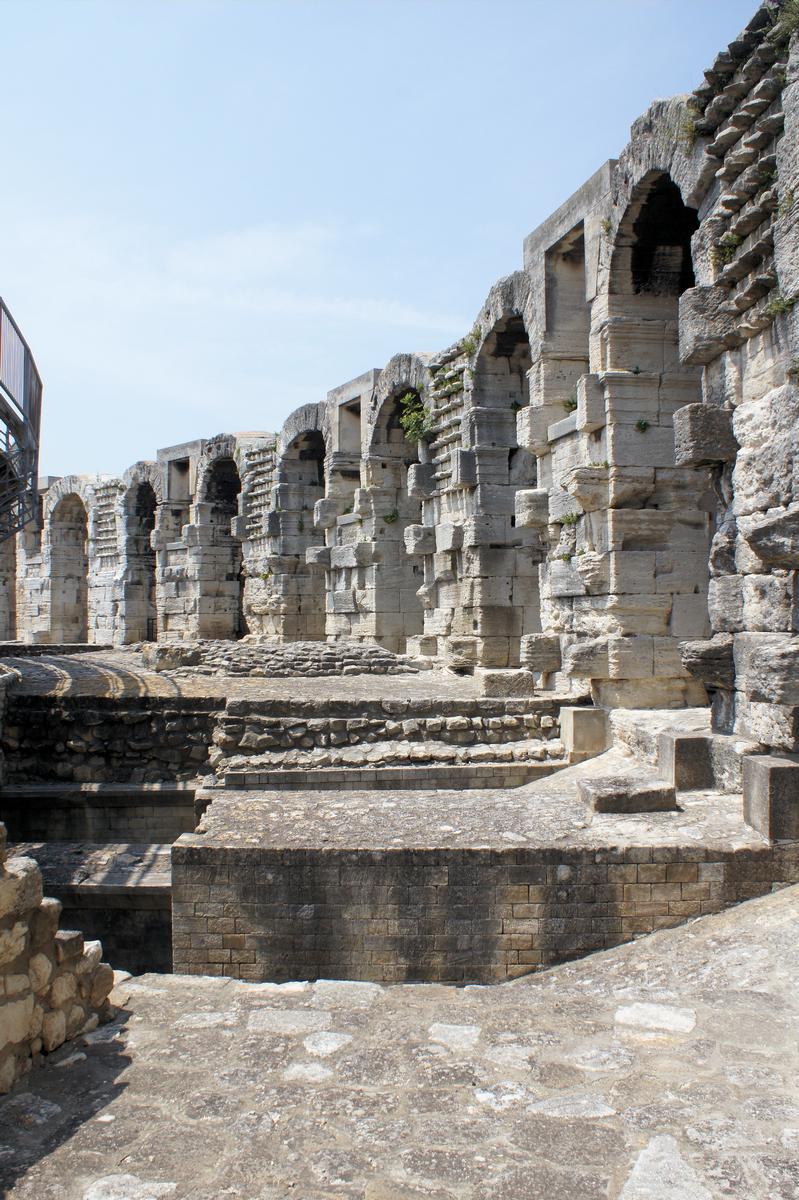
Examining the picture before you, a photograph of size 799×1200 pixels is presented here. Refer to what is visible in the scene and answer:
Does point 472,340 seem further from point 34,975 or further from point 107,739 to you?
point 34,975

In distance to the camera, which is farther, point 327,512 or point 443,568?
point 327,512

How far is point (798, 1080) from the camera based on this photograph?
11.4 feet

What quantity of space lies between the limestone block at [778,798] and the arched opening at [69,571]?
24.6 meters

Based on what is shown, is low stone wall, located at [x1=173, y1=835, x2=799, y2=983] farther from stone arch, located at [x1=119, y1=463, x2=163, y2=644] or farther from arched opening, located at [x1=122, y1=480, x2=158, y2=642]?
arched opening, located at [x1=122, y1=480, x2=158, y2=642]

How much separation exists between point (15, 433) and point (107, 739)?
3.42m

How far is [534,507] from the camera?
9.87m

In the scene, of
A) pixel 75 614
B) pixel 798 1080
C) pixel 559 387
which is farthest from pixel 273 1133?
pixel 75 614

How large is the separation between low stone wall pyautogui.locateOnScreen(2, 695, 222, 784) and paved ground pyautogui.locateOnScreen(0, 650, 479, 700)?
204mm

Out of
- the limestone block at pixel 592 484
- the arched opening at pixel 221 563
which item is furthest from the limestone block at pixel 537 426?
the arched opening at pixel 221 563

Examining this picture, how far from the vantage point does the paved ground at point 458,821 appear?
5.48 m

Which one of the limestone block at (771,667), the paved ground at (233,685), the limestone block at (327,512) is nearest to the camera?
the limestone block at (771,667)

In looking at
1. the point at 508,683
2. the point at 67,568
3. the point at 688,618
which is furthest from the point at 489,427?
the point at 67,568

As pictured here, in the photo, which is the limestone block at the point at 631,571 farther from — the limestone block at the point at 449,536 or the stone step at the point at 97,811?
the stone step at the point at 97,811

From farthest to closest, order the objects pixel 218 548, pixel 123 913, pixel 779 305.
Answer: pixel 218 548
pixel 123 913
pixel 779 305
